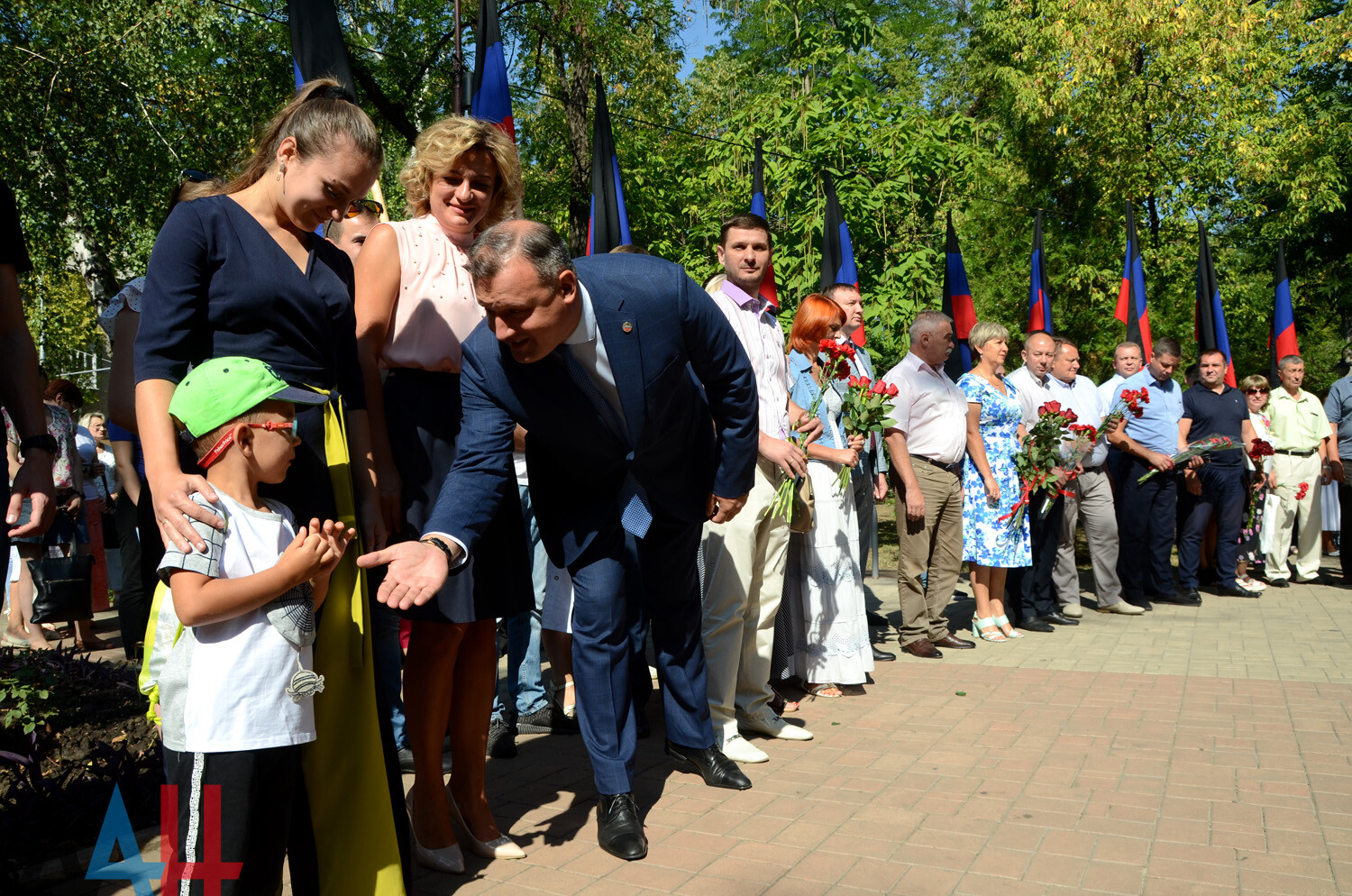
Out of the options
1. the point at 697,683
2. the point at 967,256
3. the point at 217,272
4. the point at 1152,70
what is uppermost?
the point at 1152,70

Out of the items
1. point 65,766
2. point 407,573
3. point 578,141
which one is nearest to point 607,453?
point 407,573

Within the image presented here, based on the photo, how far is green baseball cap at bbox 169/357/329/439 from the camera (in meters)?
2.42

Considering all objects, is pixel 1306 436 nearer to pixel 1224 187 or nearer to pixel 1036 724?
pixel 1224 187

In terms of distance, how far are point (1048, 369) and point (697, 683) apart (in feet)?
17.8

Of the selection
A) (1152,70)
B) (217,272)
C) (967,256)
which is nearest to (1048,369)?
(217,272)

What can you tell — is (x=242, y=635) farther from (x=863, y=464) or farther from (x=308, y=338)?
(x=863, y=464)

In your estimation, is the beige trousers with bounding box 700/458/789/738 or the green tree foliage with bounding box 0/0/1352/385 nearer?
the beige trousers with bounding box 700/458/789/738

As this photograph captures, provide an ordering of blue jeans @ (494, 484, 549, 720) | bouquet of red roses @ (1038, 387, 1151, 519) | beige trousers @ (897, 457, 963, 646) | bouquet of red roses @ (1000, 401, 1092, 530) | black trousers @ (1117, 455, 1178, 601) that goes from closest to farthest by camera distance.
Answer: blue jeans @ (494, 484, 549, 720)
beige trousers @ (897, 457, 963, 646)
bouquet of red roses @ (1000, 401, 1092, 530)
bouquet of red roses @ (1038, 387, 1151, 519)
black trousers @ (1117, 455, 1178, 601)

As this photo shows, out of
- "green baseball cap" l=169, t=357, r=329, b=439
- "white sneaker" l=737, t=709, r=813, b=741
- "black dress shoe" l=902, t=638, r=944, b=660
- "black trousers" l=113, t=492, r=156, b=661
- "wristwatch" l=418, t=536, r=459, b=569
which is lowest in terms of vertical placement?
"black dress shoe" l=902, t=638, r=944, b=660

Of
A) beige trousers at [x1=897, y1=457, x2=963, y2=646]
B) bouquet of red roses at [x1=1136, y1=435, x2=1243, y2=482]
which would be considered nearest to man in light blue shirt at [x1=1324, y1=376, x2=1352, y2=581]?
bouquet of red roses at [x1=1136, y1=435, x2=1243, y2=482]

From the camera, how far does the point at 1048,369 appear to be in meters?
8.51

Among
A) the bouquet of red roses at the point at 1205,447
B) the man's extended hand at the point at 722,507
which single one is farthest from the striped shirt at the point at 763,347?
A: the bouquet of red roses at the point at 1205,447

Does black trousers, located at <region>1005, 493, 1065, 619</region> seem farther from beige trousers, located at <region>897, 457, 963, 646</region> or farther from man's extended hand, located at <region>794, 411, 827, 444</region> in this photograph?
man's extended hand, located at <region>794, 411, 827, 444</region>

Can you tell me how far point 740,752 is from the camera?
4578 millimetres
